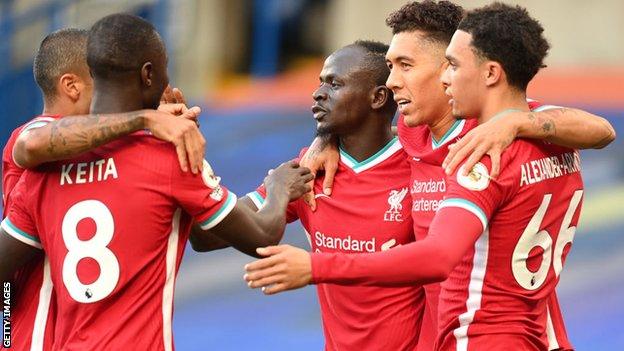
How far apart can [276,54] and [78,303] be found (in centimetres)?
890

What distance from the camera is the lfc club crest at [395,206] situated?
19.1ft

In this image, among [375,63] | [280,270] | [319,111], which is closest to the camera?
[280,270]

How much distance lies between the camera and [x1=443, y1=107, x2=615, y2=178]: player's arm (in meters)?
4.82

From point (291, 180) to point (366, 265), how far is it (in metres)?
1.04

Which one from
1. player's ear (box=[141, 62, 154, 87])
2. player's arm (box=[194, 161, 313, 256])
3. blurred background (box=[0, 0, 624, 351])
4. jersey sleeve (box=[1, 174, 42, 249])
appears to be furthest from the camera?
blurred background (box=[0, 0, 624, 351])

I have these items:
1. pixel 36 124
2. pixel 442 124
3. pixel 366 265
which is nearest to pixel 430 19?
pixel 442 124

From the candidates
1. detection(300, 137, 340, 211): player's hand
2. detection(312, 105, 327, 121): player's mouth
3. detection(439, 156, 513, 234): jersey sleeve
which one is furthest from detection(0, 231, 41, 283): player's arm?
detection(439, 156, 513, 234): jersey sleeve

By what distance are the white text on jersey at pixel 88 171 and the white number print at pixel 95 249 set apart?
0.09 meters

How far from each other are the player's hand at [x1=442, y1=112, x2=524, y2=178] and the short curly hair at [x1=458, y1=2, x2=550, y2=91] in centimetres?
22

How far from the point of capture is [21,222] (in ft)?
16.5

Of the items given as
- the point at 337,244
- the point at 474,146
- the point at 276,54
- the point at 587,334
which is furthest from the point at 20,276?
the point at 276,54

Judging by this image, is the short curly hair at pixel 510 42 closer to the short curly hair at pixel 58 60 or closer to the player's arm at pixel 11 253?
the short curly hair at pixel 58 60

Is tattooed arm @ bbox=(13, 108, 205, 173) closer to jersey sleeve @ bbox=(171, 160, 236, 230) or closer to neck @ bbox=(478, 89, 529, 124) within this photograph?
jersey sleeve @ bbox=(171, 160, 236, 230)

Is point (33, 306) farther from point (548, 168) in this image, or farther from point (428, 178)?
point (548, 168)
